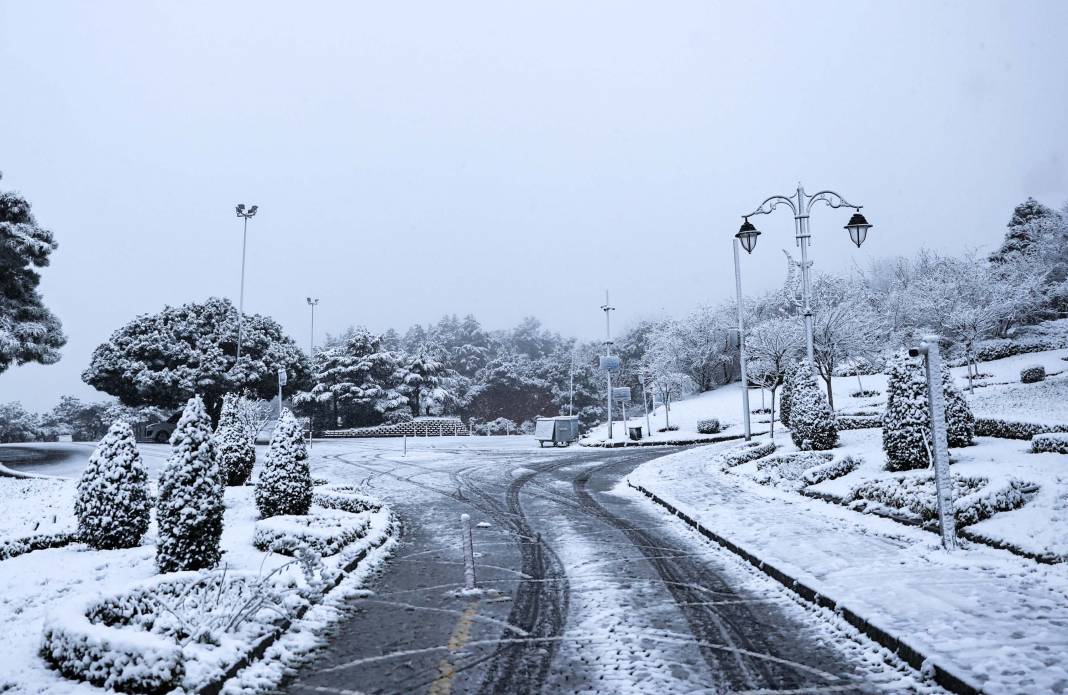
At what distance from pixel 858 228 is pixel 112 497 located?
601 inches

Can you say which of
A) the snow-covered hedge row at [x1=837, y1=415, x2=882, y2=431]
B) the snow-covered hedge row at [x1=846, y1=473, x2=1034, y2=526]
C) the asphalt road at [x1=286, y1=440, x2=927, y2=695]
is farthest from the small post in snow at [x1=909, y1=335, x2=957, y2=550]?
the snow-covered hedge row at [x1=837, y1=415, x2=882, y2=431]

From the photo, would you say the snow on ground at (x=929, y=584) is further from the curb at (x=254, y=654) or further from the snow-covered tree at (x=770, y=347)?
the snow-covered tree at (x=770, y=347)

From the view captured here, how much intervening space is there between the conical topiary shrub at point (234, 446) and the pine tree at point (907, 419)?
15.6 m

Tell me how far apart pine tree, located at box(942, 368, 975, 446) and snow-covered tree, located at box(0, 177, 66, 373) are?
89.9 ft

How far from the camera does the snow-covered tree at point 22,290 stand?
23000 millimetres

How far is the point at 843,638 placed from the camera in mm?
6293

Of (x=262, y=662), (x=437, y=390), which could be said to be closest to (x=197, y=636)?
(x=262, y=662)

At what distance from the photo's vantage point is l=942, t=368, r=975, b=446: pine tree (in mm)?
14812

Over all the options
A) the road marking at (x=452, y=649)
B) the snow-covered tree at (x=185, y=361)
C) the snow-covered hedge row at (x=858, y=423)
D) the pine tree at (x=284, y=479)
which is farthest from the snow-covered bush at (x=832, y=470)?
the snow-covered tree at (x=185, y=361)

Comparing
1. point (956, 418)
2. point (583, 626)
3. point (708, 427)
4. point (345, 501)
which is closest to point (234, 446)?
point (345, 501)

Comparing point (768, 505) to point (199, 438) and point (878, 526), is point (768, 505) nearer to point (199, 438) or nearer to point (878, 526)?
point (878, 526)

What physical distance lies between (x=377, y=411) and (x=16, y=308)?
112 feet

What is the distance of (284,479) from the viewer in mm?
12672

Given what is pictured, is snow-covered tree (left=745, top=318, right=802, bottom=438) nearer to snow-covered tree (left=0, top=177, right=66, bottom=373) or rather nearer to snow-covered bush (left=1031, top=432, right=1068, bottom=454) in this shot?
snow-covered bush (left=1031, top=432, right=1068, bottom=454)
